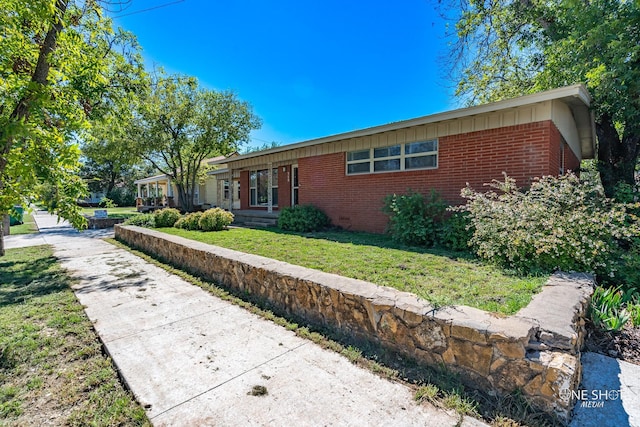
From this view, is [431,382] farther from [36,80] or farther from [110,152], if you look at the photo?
[110,152]

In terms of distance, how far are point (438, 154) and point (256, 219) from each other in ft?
26.0

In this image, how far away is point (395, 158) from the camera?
340 inches

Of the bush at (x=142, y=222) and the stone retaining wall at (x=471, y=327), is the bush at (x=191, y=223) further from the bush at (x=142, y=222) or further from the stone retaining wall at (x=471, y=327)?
the stone retaining wall at (x=471, y=327)

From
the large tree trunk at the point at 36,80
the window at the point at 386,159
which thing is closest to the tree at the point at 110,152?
the large tree trunk at the point at 36,80

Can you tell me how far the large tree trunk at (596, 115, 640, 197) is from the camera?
8.89 metres

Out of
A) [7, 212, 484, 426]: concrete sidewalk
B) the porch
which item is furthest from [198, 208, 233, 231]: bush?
the porch

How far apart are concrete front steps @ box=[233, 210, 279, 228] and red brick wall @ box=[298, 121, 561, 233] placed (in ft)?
6.94

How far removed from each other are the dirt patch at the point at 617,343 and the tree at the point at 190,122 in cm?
1621

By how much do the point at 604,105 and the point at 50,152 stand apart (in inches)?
430

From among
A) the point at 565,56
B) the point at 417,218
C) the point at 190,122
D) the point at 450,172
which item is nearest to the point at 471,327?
the point at 417,218

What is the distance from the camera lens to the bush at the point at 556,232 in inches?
156

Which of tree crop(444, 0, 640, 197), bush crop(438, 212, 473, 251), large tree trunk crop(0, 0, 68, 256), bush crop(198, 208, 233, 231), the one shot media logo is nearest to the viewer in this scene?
the one shot media logo

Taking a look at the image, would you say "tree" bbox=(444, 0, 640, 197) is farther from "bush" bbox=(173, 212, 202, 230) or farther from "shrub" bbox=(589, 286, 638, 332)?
"bush" bbox=(173, 212, 202, 230)

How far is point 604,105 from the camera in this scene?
731 cm
